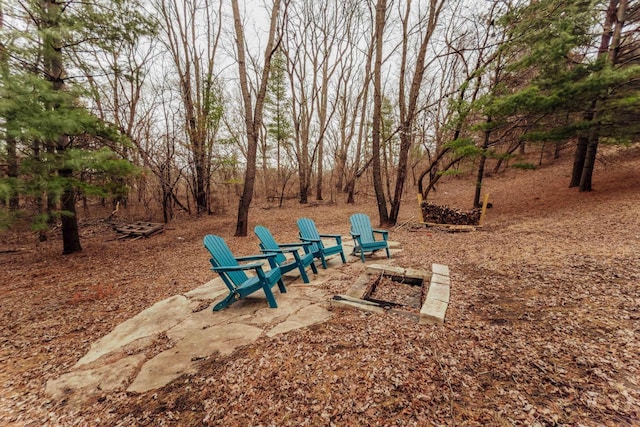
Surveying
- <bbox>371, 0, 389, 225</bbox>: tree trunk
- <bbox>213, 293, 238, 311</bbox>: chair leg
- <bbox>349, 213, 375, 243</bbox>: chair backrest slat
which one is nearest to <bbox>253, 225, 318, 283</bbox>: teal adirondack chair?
<bbox>213, 293, 238, 311</bbox>: chair leg

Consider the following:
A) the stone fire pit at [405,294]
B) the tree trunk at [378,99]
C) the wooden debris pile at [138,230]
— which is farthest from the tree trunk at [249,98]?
the stone fire pit at [405,294]

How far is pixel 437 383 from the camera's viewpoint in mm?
1561

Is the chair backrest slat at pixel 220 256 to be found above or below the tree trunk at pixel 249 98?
below

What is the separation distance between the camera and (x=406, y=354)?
5.98 feet

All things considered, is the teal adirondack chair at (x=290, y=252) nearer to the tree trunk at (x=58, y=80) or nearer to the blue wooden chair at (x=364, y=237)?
the blue wooden chair at (x=364, y=237)

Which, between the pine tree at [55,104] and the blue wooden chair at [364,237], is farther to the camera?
the blue wooden chair at [364,237]

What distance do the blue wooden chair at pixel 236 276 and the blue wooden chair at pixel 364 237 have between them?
1.63 m

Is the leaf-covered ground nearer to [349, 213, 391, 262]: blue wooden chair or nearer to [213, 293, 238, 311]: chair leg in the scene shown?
[349, 213, 391, 262]: blue wooden chair

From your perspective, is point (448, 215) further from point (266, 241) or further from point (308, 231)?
point (266, 241)

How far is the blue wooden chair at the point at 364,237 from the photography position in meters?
4.21

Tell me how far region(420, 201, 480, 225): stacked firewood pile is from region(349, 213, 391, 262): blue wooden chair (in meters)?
3.12

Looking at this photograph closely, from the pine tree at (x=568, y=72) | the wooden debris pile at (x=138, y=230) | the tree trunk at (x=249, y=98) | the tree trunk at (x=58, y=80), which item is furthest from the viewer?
the wooden debris pile at (x=138, y=230)

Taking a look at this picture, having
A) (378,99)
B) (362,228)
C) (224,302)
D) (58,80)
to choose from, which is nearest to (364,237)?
(362,228)

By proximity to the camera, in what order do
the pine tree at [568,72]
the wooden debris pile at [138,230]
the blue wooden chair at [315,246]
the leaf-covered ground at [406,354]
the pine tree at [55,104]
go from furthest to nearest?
the wooden debris pile at [138,230] → the pine tree at [568,72] → the blue wooden chair at [315,246] → the pine tree at [55,104] → the leaf-covered ground at [406,354]
